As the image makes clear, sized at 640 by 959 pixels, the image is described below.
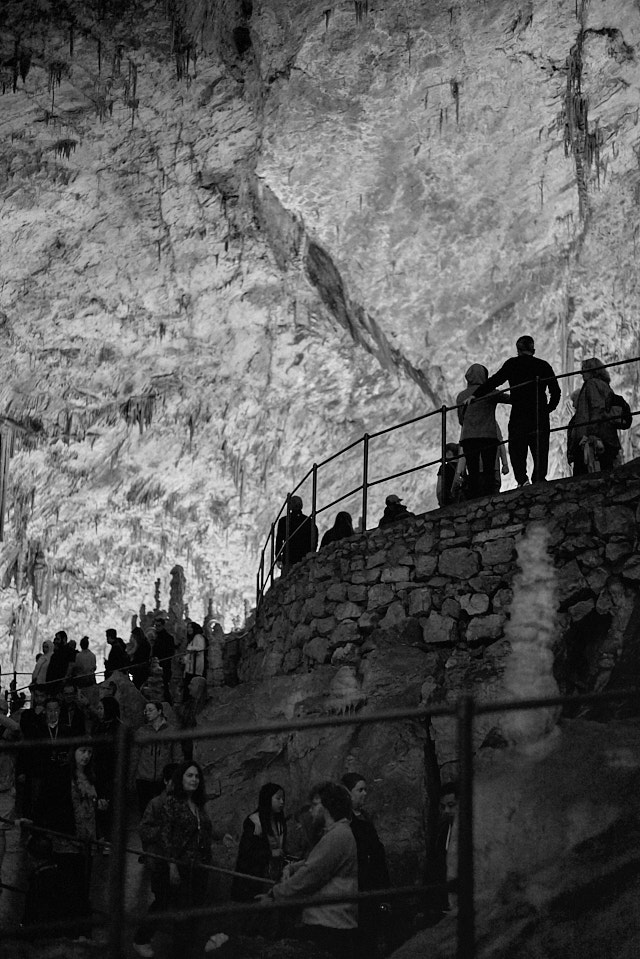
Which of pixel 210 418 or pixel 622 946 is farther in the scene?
pixel 210 418

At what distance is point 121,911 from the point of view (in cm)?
476

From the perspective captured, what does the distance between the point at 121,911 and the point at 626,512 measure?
596 cm

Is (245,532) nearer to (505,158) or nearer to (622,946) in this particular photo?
(505,158)

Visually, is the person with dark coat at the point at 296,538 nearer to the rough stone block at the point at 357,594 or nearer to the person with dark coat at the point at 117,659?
the rough stone block at the point at 357,594

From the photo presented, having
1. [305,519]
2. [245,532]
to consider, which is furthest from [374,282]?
[305,519]

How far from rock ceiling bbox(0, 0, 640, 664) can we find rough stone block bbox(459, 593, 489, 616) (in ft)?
41.8

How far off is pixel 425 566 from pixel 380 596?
21.3 inches

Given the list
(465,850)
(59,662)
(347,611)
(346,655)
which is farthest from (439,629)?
(59,662)

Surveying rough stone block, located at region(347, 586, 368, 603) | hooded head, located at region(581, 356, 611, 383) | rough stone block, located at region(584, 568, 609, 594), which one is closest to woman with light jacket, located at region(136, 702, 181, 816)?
rough stone block, located at region(347, 586, 368, 603)

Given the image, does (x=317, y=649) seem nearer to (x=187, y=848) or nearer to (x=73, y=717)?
(x=73, y=717)

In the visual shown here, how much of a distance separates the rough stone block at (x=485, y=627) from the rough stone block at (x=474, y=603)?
6 cm

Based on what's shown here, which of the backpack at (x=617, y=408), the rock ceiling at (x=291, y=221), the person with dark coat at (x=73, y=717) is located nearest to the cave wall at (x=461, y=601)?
the backpack at (x=617, y=408)

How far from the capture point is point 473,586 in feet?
33.4

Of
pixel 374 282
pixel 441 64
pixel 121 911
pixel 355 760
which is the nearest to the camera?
pixel 121 911
